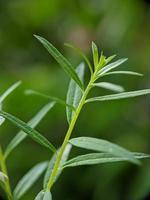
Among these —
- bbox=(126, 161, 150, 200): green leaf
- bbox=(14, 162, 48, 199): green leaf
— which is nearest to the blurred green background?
bbox=(126, 161, 150, 200): green leaf

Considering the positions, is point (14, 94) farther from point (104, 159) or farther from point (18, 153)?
point (104, 159)

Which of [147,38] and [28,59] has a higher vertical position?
[28,59]

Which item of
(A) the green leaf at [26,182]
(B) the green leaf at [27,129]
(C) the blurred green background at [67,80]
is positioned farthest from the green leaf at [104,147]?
(C) the blurred green background at [67,80]

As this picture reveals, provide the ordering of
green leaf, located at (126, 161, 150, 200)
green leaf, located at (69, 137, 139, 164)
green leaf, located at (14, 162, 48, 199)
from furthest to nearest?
green leaf, located at (126, 161, 150, 200), green leaf, located at (14, 162, 48, 199), green leaf, located at (69, 137, 139, 164)

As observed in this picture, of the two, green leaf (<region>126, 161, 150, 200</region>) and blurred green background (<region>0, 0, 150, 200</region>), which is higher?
blurred green background (<region>0, 0, 150, 200</region>)

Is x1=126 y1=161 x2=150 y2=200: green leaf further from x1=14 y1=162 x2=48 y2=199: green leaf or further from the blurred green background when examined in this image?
x1=14 y1=162 x2=48 y2=199: green leaf

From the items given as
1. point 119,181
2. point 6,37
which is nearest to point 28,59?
point 6,37
